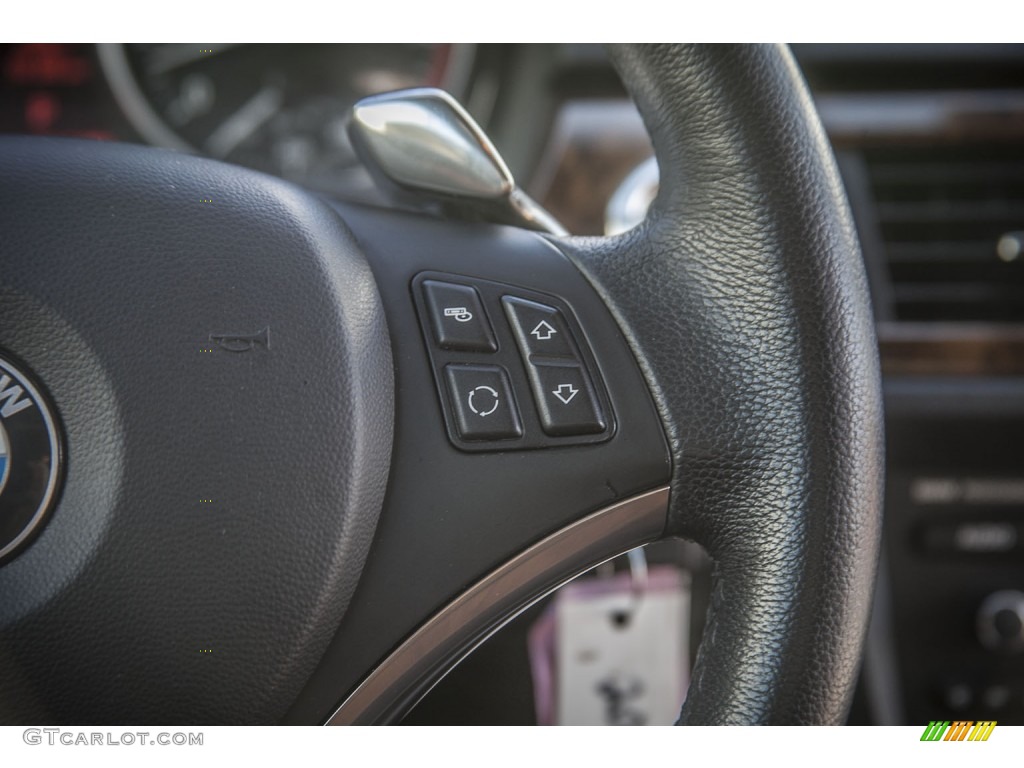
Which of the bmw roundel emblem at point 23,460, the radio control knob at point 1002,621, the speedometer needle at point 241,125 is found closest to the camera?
the bmw roundel emblem at point 23,460

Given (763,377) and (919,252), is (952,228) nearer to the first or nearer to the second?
Answer: (919,252)

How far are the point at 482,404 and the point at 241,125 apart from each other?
2.93ft

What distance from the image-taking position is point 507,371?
434mm

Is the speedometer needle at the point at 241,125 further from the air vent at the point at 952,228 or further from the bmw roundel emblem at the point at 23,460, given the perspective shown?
the bmw roundel emblem at the point at 23,460

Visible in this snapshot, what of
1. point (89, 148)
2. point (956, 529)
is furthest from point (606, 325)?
point (956, 529)

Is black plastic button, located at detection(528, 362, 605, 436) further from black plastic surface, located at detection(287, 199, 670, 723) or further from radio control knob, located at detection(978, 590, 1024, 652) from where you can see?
radio control knob, located at detection(978, 590, 1024, 652)

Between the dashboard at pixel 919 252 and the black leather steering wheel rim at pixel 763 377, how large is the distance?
0.63m

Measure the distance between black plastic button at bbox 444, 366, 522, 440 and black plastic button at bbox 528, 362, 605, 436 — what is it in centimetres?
1

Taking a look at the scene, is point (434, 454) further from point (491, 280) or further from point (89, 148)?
point (89, 148)

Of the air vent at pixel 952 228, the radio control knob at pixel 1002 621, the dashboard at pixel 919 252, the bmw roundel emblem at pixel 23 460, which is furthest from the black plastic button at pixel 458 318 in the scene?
the radio control knob at pixel 1002 621

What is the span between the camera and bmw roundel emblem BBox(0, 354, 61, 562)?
407 mm

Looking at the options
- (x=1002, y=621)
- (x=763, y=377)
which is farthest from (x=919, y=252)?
(x=763, y=377)

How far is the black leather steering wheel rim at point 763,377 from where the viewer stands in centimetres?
42

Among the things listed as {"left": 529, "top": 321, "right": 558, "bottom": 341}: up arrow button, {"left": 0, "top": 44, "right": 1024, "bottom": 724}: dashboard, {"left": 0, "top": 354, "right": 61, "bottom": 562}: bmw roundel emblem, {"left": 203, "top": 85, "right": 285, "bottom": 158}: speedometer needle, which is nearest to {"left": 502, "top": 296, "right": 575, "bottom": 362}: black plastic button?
{"left": 529, "top": 321, "right": 558, "bottom": 341}: up arrow button
